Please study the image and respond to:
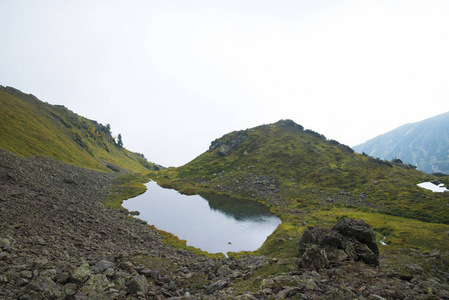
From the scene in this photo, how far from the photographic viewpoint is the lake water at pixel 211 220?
49.4 metres

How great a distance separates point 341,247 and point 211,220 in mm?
47004

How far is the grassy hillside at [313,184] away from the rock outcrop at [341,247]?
498 inches

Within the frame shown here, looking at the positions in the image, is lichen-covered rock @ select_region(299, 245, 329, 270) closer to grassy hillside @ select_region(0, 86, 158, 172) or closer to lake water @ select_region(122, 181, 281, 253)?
lake water @ select_region(122, 181, 281, 253)

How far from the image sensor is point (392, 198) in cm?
7394

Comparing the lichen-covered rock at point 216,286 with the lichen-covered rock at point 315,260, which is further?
the lichen-covered rock at point 315,260

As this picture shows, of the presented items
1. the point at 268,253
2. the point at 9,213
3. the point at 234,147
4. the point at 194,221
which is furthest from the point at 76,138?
the point at 268,253

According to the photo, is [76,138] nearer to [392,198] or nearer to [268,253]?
[268,253]

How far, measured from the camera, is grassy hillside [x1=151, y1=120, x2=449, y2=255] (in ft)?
175

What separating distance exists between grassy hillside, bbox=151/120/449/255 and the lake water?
6.22 metres

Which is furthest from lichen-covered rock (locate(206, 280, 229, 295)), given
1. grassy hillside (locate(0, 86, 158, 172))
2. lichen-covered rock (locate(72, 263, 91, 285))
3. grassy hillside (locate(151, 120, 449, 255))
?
grassy hillside (locate(0, 86, 158, 172))

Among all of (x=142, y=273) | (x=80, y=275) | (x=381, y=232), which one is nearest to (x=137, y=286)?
(x=142, y=273)

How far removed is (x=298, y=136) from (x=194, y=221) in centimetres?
13362

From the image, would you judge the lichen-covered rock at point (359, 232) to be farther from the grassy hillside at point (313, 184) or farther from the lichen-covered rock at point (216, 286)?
the lichen-covered rock at point (216, 286)

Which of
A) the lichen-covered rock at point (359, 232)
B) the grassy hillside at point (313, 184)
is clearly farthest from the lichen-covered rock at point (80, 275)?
the grassy hillside at point (313, 184)
